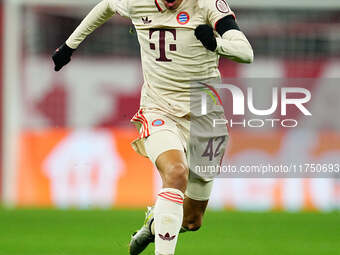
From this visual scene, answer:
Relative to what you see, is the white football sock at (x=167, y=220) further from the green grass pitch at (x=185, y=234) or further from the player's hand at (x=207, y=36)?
the green grass pitch at (x=185, y=234)

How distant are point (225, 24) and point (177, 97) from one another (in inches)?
28.3

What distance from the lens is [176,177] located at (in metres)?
5.77

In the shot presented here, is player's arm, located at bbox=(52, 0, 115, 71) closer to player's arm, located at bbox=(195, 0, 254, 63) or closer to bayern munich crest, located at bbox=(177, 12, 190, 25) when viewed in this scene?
bayern munich crest, located at bbox=(177, 12, 190, 25)

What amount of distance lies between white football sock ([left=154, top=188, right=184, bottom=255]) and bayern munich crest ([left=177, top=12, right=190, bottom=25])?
1206mm

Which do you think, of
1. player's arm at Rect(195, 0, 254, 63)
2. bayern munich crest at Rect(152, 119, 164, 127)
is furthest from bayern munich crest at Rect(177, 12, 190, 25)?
bayern munich crest at Rect(152, 119, 164, 127)

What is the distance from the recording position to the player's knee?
577 cm

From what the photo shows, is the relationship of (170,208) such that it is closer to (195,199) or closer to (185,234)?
(195,199)

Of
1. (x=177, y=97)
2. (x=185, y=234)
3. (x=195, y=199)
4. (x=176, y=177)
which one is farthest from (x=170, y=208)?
(x=185, y=234)

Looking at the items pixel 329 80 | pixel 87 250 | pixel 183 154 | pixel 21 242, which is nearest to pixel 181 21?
pixel 183 154

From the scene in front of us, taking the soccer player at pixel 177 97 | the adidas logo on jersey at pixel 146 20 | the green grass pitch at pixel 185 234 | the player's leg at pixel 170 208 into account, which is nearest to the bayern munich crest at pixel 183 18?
the soccer player at pixel 177 97

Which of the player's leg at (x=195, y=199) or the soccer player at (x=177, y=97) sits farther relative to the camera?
the player's leg at (x=195, y=199)

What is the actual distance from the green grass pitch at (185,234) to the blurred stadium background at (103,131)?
10 cm

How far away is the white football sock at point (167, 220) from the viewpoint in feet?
18.8

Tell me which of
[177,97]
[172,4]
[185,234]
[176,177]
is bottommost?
[185,234]
